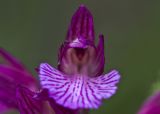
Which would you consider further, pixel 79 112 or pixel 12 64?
pixel 12 64

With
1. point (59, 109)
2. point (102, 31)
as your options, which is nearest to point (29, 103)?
Answer: point (59, 109)

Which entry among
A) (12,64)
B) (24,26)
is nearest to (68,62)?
(12,64)

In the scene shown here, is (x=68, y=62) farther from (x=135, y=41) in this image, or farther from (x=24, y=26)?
(x=24, y=26)

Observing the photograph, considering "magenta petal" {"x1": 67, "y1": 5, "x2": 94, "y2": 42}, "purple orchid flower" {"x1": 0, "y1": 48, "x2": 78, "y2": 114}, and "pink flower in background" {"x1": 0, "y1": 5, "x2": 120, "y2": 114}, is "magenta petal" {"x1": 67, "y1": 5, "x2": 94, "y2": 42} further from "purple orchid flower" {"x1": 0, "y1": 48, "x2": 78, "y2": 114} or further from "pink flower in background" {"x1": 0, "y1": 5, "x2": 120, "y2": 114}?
"purple orchid flower" {"x1": 0, "y1": 48, "x2": 78, "y2": 114}

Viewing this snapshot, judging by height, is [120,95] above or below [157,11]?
below

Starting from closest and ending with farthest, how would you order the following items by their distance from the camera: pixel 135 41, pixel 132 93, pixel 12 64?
pixel 12 64 → pixel 132 93 → pixel 135 41

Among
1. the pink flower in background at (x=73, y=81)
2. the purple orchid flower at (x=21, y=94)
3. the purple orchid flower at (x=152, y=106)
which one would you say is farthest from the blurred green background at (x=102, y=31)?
the pink flower in background at (x=73, y=81)

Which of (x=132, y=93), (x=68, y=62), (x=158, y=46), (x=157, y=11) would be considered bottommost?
(x=68, y=62)
